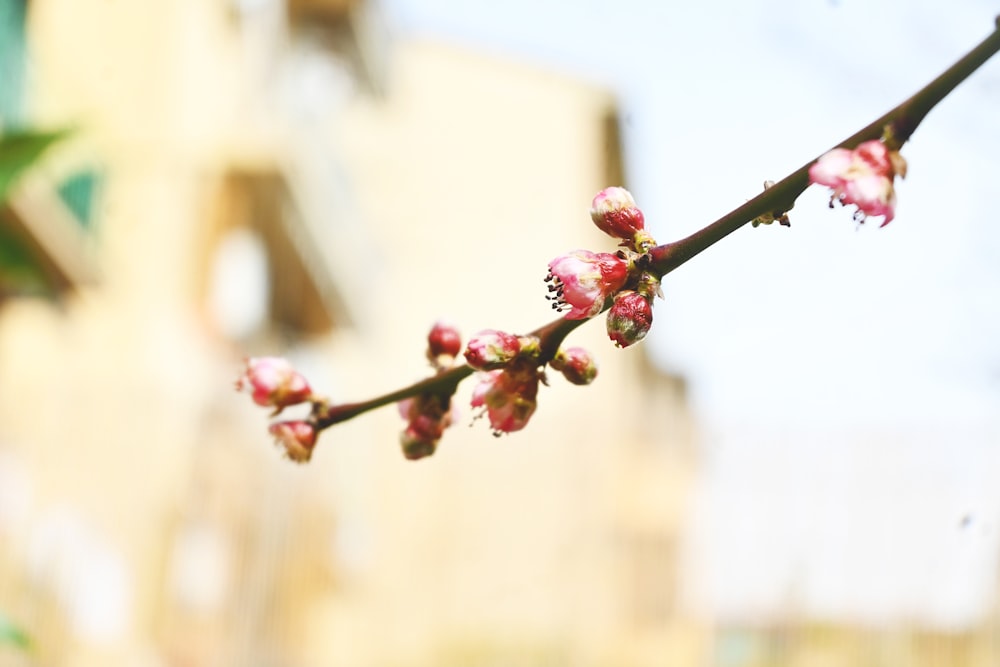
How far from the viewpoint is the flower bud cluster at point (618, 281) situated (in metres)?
0.43

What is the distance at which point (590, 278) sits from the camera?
1.42 ft

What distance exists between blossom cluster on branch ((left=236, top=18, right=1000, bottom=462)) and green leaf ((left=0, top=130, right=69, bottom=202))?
0.51 metres

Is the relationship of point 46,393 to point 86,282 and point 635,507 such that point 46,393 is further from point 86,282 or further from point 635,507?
point 635,507

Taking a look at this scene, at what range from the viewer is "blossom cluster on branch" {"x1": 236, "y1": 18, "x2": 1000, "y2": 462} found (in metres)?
0.40

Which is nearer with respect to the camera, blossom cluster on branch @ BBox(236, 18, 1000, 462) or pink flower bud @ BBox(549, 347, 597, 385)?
blossom cluster on branch @ BBox(236, 18, 1000, 462)

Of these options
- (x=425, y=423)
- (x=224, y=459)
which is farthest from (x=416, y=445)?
(x=224, y=459)

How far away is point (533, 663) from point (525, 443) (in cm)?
95

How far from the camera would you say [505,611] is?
16.7 feet

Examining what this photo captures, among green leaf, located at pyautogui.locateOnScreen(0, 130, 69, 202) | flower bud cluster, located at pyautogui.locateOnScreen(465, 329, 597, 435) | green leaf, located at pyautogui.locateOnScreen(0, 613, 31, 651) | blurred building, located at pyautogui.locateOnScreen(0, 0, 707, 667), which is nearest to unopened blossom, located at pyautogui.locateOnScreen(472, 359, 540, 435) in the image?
flower bud cluster, located at pyautogui.locateOnScreen(465, 329, 597, 435)

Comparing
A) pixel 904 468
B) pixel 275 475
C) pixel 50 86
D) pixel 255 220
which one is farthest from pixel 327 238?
pixel 904 468

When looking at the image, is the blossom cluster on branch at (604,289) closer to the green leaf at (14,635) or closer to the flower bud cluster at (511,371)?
the flower bud cluster at (511,371)

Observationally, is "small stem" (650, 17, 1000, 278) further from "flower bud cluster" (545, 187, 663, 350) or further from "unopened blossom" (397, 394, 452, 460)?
"unopened blossom" (397, 394, 452, 460)

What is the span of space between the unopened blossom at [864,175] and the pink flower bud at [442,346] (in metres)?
0.22

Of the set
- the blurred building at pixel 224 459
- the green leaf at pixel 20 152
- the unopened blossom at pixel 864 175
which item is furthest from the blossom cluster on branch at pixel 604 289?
the blurred building at pixel 224 459
